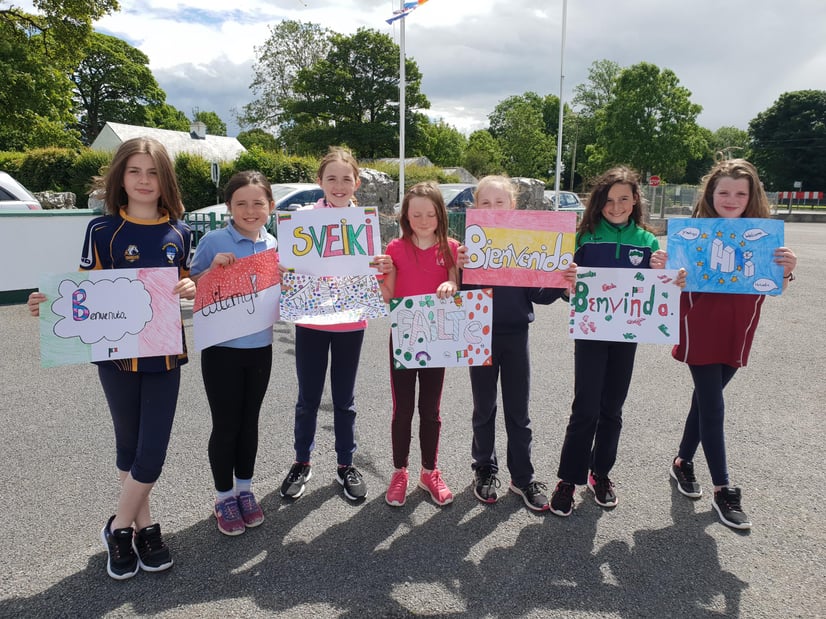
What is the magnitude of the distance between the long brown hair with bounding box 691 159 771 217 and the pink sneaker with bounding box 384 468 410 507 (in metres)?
2.35

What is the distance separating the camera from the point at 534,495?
10.3 ft

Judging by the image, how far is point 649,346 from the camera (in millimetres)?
6777

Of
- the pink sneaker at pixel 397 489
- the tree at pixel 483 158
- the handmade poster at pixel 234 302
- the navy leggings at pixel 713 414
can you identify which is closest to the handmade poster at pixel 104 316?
the handmade poster at pixel 234 302

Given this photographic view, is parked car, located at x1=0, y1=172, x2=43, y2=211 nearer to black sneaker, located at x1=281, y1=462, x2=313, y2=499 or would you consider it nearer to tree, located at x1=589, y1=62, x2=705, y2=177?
black sneaker, located at x1=281, y1=462, x2=313, y2=499

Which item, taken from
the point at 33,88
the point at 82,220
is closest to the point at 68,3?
the point at 33,88

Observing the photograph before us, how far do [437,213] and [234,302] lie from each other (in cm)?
119

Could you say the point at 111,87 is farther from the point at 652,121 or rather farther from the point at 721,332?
the point at 721,332

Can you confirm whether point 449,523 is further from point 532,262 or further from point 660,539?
point 532,262

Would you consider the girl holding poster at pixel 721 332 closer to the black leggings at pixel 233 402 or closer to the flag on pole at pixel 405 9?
the black leggings at pixel 233 402

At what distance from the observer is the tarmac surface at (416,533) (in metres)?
2.39

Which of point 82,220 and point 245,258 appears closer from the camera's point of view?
point 245,258

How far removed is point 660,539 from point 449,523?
1.10 m

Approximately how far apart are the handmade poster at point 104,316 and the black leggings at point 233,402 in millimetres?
269

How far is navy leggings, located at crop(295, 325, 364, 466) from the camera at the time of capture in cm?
316
